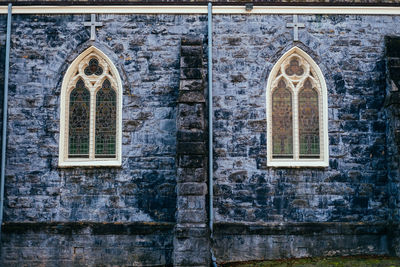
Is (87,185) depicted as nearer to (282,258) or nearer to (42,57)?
(42,57)

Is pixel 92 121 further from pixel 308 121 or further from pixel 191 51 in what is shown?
pixel 308 121

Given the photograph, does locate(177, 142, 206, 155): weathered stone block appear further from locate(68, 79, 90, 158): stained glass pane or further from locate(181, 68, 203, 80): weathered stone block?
locate(68, 79, 90, 158): stained glass pane

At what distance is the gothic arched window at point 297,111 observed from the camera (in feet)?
30.5

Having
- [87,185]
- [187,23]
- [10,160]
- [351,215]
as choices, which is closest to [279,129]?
[351,215]

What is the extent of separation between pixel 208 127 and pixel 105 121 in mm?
2522

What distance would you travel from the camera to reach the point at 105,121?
934 centimetres

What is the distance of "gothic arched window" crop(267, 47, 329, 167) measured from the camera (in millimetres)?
9305

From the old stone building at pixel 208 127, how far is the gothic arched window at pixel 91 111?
0.03m

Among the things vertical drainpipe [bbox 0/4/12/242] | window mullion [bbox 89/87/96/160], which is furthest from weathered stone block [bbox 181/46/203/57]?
vertical drainpipe [bbox 0/4/12/242]

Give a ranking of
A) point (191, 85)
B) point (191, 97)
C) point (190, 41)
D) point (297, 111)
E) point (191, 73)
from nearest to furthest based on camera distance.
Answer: point (191, 97), point (191, 85), point (191, 73), point (190, 41), point (297, 111)

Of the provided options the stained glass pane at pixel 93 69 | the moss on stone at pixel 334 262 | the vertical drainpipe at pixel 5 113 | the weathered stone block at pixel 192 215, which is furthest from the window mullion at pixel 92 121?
the moss on stone at pixel 334 262

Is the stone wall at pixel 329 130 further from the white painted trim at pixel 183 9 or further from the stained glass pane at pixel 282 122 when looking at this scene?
the stained glass pane at pixel 282 122

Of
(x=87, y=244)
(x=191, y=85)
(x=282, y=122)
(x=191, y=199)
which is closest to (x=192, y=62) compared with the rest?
(x=191, y=85)

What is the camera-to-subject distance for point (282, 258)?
8805mm
